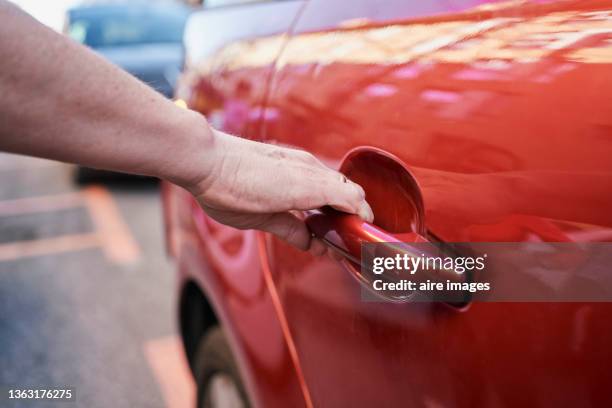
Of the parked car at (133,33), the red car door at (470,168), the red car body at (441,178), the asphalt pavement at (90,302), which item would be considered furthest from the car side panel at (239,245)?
the parked car at (133,33)

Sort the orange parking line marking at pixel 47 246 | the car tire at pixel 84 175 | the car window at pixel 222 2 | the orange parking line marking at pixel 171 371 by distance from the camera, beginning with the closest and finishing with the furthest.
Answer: the car window at pixel 222 2 → the orange parking line marking at pixel 171 371 → the orange parking line marking at pixel 47 246 → the car tire at pixel 84 175

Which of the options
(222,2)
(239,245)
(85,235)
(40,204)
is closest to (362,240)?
(239,245)

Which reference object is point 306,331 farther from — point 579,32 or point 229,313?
point 579,32

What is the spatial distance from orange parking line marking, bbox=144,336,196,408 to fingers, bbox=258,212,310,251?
54.9 inches

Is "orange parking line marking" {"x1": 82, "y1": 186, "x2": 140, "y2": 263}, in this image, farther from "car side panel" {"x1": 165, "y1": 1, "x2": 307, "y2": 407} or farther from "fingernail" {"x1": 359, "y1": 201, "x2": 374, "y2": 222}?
"fingernail" {"x1": 359, "y1": 201, "x2": 374, "y2": 222}

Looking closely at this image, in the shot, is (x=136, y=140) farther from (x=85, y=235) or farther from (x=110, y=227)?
(x=110, y=227)

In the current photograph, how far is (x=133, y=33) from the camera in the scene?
6363mm

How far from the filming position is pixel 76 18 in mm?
6676

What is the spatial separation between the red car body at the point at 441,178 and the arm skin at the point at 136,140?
11cm

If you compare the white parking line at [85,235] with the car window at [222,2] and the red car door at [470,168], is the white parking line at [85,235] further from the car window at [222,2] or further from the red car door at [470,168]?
the red car door at [470,168]

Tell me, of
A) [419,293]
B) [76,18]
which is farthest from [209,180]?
[76,18]

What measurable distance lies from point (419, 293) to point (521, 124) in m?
0.27

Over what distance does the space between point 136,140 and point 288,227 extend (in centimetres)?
31

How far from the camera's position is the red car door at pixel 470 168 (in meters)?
0.72
